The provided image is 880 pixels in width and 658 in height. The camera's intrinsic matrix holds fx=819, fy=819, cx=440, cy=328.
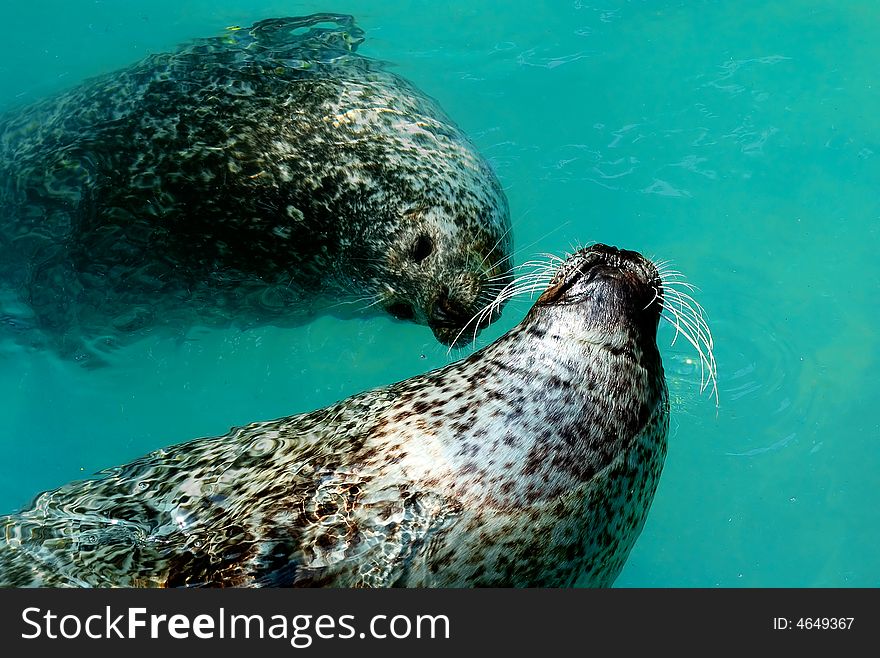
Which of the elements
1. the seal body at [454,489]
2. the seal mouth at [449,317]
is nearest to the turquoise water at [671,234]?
the seal mouth at [449,317]

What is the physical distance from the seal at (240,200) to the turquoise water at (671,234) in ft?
1.91

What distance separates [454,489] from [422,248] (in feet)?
5.61

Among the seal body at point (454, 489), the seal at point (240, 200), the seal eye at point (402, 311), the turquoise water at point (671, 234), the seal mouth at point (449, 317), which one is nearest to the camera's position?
the seal body at point (454, 489)

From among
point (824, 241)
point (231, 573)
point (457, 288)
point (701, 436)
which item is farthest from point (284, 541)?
point (824, 241)

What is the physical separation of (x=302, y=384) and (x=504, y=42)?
2.64m

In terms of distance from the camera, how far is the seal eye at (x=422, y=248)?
3.91 meters

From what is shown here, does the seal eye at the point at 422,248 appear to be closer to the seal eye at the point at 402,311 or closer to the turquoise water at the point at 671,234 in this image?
the seal eye at the point at 402,311

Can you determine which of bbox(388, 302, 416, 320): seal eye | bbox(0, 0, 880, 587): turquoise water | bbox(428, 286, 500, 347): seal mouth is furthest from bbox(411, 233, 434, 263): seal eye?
bbox(0, 0, 880, 587): turquoise water

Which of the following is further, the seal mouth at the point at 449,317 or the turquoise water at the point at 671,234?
the turquoise water at the point at 671,234

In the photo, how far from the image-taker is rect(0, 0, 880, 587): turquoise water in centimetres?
443

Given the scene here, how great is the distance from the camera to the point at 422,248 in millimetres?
3928

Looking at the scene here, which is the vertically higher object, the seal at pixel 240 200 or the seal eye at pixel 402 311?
the seal at pixel 240 200

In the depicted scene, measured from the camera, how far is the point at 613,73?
17.5 ft

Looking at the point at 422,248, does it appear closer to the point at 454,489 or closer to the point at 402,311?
the point at 402,311
